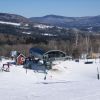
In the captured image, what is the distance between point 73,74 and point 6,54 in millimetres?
31068

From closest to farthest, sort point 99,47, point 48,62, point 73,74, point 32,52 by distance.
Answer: point 73,74 < point 48,62 < point 32,52 < point 99,47

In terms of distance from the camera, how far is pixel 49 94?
17.9 meters

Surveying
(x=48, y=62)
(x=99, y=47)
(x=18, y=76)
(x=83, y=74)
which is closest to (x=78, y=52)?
(x=99, y=47)

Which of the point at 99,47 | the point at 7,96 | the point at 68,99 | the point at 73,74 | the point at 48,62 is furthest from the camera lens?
the point at 99,47

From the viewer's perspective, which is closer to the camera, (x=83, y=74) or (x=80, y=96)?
(x=80, y=96)

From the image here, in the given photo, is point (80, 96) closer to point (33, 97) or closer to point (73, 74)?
point (33, 97)

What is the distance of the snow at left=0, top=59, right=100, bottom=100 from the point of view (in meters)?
17.1

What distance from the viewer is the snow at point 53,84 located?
1711 centimetres

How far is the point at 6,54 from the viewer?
2616 inches

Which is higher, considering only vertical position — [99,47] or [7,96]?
[7,96]

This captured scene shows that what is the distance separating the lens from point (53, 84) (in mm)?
23875

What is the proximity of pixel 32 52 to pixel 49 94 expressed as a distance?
32.5 m

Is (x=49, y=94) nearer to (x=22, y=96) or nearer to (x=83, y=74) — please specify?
(x=22, y=96)

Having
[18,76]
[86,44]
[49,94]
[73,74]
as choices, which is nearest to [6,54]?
[86,44]
